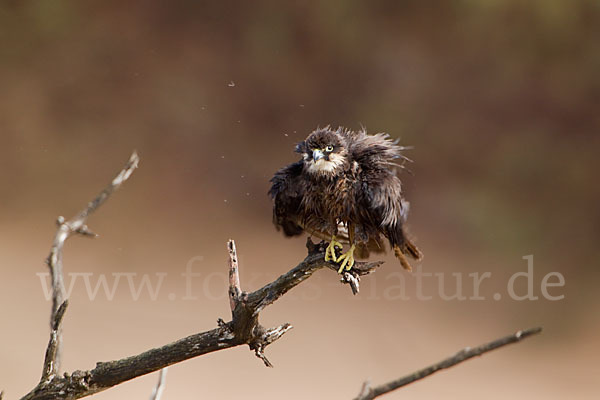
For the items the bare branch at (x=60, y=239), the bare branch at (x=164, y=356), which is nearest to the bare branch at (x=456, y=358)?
the bare branch at (x=164, y=356)

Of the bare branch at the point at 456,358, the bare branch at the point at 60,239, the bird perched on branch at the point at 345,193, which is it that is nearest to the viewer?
the bare branch at the point at 456,358

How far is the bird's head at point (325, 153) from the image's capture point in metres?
1.57

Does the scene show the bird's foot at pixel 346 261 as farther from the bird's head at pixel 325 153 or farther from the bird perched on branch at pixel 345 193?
the bird's head at pixel 325 153

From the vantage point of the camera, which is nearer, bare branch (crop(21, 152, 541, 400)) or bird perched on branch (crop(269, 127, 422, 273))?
bare branch (crop(21, 152, 541, 400))

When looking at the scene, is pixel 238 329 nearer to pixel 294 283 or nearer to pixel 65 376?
pixel 294 283

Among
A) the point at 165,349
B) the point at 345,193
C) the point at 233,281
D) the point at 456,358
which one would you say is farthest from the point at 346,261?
the point at 456,358

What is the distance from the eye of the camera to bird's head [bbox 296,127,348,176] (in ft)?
5.14

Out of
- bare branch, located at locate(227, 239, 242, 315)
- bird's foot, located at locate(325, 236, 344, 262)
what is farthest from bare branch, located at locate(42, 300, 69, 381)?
bird's foot, located at locate(325, 236, 344, 262)

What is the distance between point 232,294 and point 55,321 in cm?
36

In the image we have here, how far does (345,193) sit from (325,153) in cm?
11

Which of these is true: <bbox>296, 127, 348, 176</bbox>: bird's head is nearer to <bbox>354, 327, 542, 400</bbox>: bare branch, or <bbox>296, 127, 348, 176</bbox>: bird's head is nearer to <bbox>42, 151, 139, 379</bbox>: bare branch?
<bbox>42, 151, 139, 379</bbox>: bare branch

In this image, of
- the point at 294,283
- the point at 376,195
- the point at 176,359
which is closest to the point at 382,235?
the point at 376,195

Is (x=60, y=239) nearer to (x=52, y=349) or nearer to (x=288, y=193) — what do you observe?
(x=52, y=349)

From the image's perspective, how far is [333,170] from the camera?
1.57 meters
